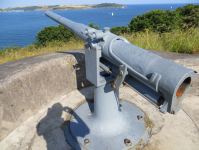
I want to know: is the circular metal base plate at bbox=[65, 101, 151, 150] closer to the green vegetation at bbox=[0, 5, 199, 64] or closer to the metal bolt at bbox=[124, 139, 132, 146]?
the metal bolt at bbox=[124, 139, 132, 146]

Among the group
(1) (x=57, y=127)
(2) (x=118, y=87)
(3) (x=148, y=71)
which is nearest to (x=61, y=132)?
(1) (x=57, y=127)

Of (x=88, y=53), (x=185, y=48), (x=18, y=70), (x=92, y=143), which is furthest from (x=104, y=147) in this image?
(x=185, y=48)

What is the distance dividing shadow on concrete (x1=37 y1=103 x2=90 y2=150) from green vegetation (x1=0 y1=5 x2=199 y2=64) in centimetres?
224

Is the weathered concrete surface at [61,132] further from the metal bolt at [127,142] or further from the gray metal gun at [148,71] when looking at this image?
the gray metal gun at [148,71]

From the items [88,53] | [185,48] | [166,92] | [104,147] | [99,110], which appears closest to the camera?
[166,92]

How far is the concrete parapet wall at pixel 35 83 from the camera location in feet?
6.52

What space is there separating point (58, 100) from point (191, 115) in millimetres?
2194

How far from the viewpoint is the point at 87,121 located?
212 centimetres

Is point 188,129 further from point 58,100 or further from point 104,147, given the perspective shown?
point 58,100

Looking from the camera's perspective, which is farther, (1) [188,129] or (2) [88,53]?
(1) [188,129]

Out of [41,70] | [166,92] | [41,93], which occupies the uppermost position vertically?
[166,92]

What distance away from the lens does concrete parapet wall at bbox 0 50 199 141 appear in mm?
1987

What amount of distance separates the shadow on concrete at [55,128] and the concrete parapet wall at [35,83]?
0.95 ft

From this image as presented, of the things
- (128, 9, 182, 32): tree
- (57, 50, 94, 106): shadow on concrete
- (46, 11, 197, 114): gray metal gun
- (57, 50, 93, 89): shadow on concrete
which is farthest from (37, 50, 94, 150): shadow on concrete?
(128, 9, 182, 32): tree
